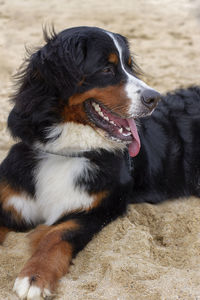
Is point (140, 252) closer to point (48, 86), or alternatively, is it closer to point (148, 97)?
point (148, 97)

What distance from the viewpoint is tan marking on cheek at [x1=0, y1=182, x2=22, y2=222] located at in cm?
338

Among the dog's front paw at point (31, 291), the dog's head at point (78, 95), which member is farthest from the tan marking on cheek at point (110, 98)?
the dog's front paw at point (31, 291)

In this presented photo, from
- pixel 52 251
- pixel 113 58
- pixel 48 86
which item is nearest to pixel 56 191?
pixel 52 251

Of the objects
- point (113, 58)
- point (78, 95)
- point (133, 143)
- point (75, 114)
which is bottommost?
point (133, 143)

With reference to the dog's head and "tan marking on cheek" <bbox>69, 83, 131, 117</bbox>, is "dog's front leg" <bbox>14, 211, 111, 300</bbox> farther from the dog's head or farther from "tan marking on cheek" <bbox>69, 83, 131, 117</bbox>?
"tan marking on cheek" <bbox>69, 83, 131, 117</bbox>

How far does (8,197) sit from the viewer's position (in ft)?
11.1

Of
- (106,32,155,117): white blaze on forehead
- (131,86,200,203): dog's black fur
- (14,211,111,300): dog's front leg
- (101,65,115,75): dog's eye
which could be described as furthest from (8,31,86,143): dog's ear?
(131,86,200,203): dog's black fur

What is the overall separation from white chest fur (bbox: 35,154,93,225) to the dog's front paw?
0.64m

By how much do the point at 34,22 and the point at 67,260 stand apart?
5.87 meters

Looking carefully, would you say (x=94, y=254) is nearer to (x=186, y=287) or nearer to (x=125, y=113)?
(x=186, y=287)

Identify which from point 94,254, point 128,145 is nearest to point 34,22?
point 128,145

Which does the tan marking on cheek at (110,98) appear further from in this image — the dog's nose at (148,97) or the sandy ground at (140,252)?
the sandy ground at (140,252)

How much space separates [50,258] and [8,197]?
657 millimetres

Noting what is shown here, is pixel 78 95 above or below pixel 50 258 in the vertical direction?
above
